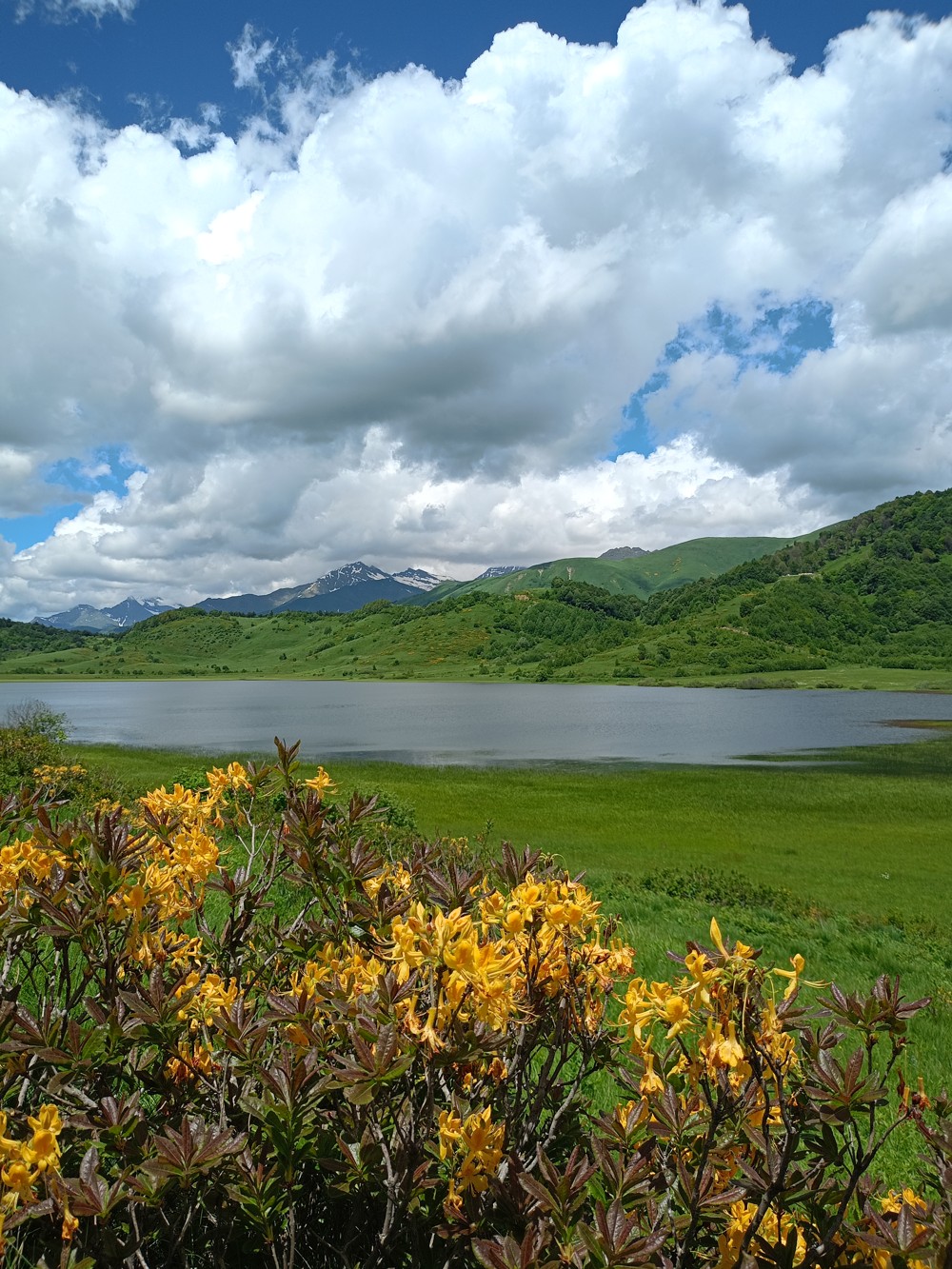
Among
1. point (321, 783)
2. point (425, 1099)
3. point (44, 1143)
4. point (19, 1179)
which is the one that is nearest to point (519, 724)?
point (321, 783)

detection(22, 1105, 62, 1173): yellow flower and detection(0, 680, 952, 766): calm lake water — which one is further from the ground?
detection(22, 1105, 62, 1173): yellow flower

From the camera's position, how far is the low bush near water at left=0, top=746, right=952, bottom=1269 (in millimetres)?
1755

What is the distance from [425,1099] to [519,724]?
67.1 metres

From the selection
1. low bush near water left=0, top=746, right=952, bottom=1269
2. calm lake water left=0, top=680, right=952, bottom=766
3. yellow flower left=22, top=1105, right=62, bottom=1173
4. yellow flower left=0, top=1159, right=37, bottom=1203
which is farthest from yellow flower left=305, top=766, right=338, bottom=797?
calm lake water left=0, top=680, right=952, bottom=766

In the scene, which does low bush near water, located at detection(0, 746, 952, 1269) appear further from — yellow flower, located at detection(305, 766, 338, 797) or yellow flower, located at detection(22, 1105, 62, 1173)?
yellow flower, located at detection(305, 766, 338, 797)

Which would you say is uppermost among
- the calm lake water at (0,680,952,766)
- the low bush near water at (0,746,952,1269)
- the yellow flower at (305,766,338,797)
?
the yellow flower at (305,766,338,797)

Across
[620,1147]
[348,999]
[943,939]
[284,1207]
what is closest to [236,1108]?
[284,1207]

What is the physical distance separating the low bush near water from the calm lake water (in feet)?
130

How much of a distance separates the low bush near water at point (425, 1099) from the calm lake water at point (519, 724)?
39742mm

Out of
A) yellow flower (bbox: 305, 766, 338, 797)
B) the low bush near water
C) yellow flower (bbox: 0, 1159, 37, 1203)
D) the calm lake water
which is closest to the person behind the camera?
yellow flower (bbox: 0, 1159, 37, 1203)

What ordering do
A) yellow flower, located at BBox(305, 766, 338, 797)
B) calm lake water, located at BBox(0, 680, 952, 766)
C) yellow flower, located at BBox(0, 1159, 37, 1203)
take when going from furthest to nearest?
calm lake water, located at BBox(0, 680, 952, 766)
yellow flower, located at BBox(305, 766, 338, 797)
yellow flower, located at BBox(0, 1159, 37, 1203)

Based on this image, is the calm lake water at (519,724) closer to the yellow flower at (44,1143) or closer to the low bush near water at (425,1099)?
the low bush near water at (425,1099)

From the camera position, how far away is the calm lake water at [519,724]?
4834 cm

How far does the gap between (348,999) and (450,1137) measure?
480 millimetres
